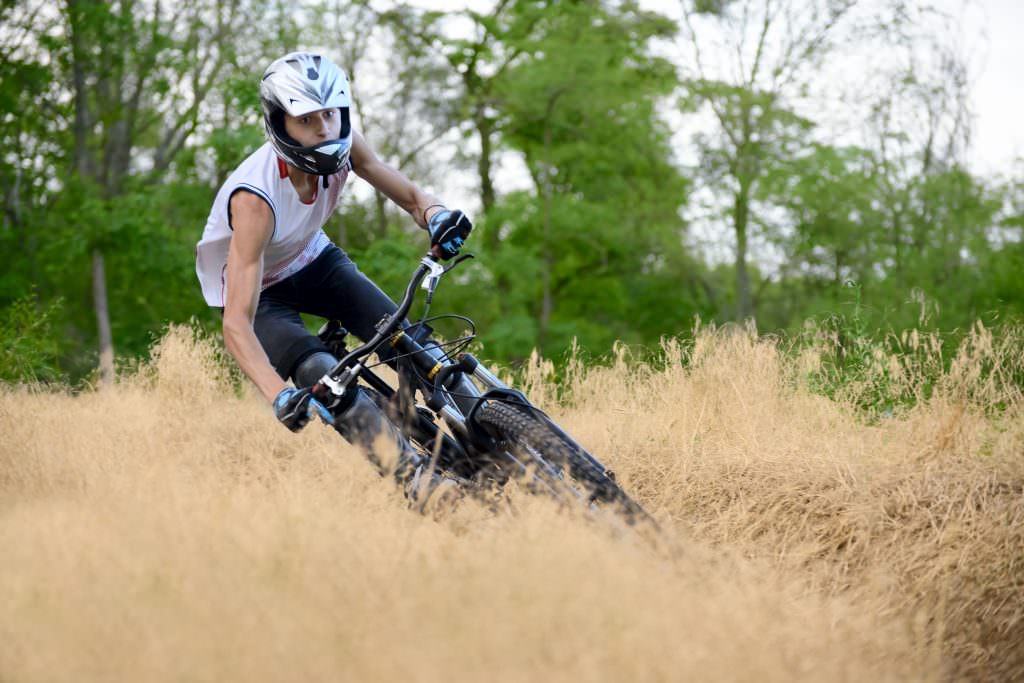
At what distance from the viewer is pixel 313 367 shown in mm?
4219

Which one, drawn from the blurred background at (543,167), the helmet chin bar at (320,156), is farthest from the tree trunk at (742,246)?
the helmet chin bar at (320,156)

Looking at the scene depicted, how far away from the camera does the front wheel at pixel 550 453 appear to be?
3.64 meters

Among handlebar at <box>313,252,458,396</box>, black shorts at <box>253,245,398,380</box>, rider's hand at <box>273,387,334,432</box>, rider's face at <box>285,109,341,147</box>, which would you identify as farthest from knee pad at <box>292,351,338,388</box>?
rider's face at <box>285,109,341,147</box>

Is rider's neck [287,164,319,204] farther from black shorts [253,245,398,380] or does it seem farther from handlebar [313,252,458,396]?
handlebar [313,252,458,396]

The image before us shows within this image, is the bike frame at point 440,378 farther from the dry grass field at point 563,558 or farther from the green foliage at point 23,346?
the green foliage at point 23,346

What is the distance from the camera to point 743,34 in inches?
1022

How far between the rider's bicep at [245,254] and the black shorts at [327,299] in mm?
471

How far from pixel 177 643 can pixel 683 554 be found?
158 centimetres

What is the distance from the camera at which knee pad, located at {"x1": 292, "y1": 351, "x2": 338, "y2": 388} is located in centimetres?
421

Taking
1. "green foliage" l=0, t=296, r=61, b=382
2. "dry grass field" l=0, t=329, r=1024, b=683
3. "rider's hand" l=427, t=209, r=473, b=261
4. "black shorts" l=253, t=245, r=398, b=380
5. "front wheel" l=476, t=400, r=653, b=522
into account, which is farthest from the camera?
"green foliage" l=0, t=296, r=61, b=382

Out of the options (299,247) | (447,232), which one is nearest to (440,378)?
(447,232)

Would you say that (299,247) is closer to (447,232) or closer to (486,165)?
(447,232)

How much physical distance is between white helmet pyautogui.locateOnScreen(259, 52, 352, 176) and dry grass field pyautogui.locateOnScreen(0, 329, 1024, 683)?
4.24 ft

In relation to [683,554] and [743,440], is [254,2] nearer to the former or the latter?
[743,440]
